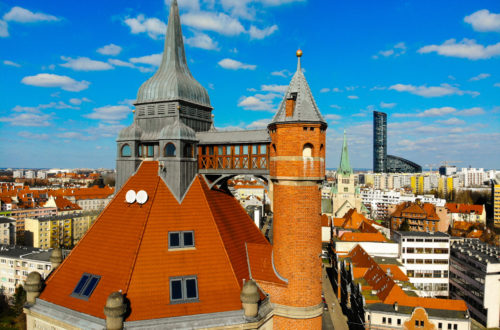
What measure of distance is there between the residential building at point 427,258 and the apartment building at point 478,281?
4.62 feet

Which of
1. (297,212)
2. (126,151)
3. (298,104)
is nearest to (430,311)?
(297,212)

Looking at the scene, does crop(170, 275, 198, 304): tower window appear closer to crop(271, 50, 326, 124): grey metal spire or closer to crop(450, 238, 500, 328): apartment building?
Answer: crop(271, 50, 326, 124): grey metal spire

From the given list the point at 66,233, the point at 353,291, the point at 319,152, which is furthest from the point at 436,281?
the point at 66,233

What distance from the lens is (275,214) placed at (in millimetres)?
19484

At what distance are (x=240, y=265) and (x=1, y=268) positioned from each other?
60.4 meters

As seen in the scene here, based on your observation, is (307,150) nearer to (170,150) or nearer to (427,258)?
(170,150)

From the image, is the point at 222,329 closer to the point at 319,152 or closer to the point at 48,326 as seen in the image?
the point at 48,326

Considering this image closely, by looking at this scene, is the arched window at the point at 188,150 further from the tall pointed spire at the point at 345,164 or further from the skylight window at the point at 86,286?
the tall pointed spire at the point at 345,164

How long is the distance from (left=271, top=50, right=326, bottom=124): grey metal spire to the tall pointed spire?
91554 mm

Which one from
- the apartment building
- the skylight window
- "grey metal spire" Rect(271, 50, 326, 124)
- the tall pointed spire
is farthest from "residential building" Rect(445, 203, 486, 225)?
the skylight window

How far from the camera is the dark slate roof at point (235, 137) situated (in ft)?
68.2

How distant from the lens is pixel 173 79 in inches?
893

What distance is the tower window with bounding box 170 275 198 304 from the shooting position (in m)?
16.2

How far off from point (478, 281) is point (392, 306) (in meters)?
23.9
